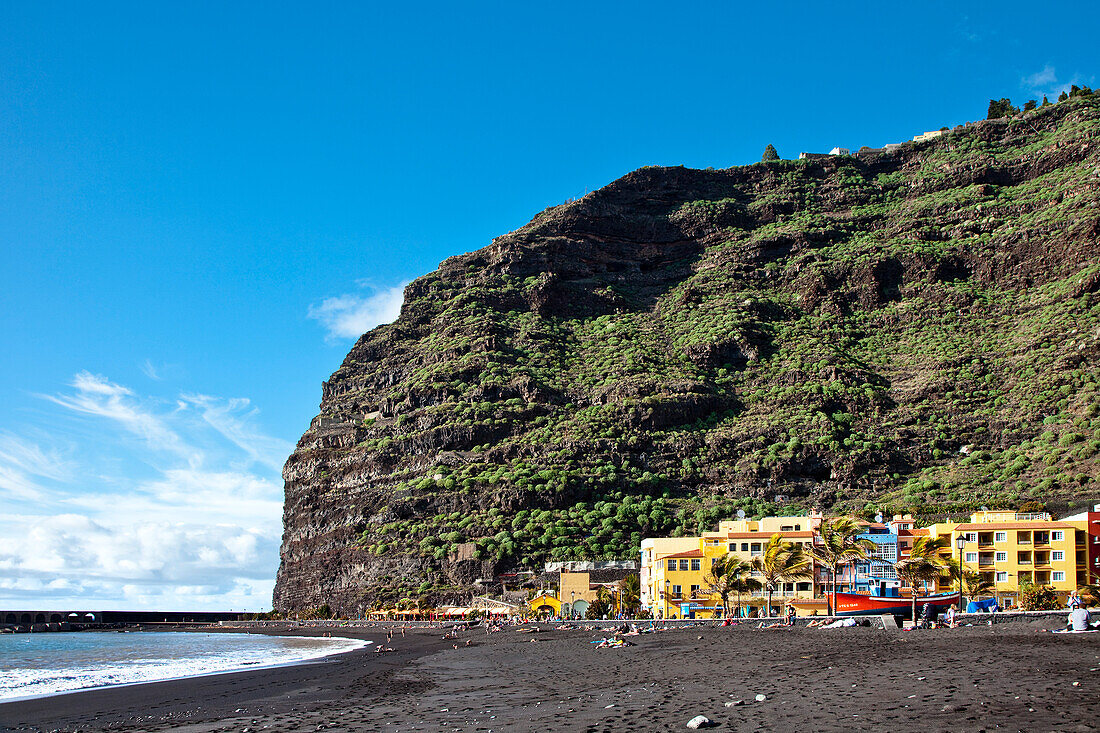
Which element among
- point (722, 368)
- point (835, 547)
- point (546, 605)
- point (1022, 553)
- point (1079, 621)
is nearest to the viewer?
point (1079, 621)

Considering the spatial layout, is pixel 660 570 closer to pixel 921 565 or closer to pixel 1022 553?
pixel 1022 553

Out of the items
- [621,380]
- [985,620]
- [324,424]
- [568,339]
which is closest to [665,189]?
[568,339]

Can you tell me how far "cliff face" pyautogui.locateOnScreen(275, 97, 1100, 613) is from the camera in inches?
4092

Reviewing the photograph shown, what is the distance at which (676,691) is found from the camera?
Result: 25172 millimetres

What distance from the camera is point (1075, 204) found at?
129125 millimetres

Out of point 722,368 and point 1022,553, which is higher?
point 722,368

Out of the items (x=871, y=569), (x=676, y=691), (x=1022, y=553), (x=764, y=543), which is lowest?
(x=871, y=569)

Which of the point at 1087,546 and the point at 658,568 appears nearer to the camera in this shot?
the point at 1087,546

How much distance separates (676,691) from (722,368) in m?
106

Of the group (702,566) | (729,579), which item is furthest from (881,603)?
(702,566)

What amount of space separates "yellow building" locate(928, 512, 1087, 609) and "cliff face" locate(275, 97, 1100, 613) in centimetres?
1777

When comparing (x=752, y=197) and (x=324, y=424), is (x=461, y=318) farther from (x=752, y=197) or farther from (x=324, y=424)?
(x=752, y=197)

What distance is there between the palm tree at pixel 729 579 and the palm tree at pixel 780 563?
1112 millimetres

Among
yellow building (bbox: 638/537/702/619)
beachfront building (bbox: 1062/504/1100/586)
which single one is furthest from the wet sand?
beachfront building (bbox: 1062/504/1100/586)
